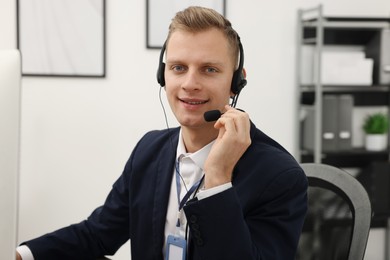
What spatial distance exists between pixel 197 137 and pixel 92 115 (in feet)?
6.43

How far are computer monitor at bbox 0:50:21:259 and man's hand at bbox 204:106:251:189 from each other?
1.41ft

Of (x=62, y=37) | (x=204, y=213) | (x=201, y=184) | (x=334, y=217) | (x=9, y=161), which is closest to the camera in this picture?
(x=9, y=161)

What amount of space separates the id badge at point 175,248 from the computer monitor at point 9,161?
459mm

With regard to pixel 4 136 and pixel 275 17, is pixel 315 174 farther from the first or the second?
pixel 275 17

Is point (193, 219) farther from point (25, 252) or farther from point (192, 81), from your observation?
point (25, 252)

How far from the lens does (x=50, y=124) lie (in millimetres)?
3227

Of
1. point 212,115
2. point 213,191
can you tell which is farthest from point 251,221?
point 212,115

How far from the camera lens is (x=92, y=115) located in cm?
327

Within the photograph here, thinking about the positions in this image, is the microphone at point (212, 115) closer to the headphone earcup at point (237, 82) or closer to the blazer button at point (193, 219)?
the headphone earcup at point (237, 82)

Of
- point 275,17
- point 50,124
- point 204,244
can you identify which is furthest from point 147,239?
point 275,17

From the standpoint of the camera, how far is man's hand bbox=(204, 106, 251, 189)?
1188 mm

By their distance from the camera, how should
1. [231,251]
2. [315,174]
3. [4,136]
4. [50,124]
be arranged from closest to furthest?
[4,136] → [231,251] → [315,174] → [50,124]

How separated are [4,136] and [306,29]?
2856 mm

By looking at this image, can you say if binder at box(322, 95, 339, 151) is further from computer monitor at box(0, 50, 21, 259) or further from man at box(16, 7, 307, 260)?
computer monitor at box(0, 50, 21, 259)
